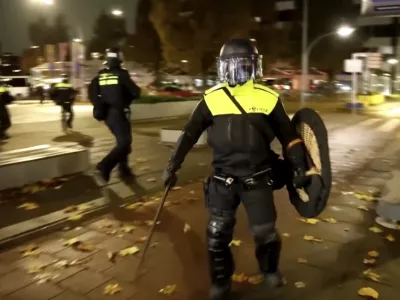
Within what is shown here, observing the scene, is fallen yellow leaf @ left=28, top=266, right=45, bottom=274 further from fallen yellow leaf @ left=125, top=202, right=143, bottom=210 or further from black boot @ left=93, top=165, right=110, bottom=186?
black boot @ left=93, top=165, right=110, bottom=186

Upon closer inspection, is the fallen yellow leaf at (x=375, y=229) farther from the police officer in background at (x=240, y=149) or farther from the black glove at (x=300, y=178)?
the black glove at (x=300, y=178)

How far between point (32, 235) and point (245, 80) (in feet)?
10.1

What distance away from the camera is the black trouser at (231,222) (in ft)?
10.9

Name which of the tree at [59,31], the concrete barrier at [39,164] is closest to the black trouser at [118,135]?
the concrete barrier at [39,164]

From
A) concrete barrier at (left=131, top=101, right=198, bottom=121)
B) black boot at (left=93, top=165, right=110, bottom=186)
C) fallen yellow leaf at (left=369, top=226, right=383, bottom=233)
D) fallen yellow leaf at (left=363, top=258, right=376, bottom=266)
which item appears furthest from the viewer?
concrete barrier at (left=131, top=101, right=198, bottom=121)

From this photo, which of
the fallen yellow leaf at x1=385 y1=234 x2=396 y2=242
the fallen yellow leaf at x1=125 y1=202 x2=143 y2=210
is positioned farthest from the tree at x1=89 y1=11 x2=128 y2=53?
the fallen yellow leaf at x1=385 y1=234 x2=396 y2=242

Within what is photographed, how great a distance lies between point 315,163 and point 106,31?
52440 millimetres

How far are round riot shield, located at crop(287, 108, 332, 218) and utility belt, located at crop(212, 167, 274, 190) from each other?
0.90 feet

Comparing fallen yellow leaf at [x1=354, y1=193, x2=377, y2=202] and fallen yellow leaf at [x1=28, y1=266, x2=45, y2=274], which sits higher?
fallen yellow leaf at [x1=28, y1=266, x2=45, y2=274]

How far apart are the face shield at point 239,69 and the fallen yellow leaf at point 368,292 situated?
1.86m

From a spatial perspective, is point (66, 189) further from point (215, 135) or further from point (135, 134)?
point (135, 134)

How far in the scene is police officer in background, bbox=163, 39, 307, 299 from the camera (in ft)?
10.6

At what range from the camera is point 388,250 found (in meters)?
4.54

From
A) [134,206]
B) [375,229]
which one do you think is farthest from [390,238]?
[134,206]
